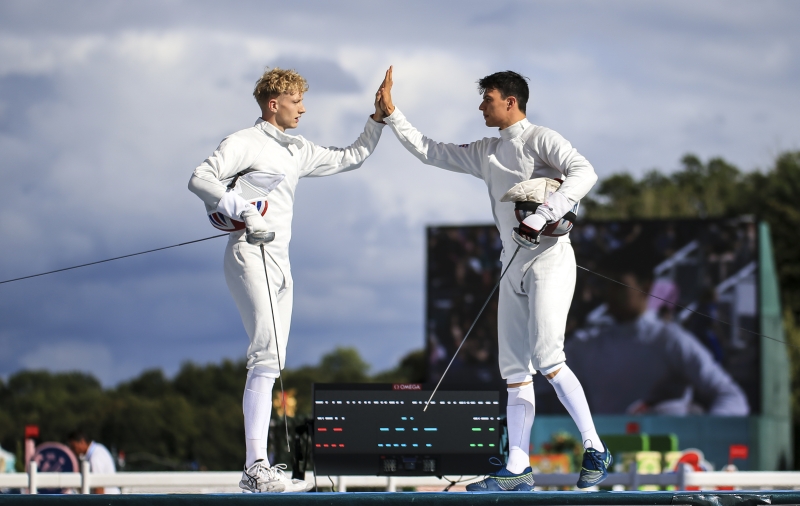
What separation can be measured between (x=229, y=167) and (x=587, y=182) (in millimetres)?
1760

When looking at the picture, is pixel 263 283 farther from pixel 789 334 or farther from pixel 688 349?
pixel 789 334

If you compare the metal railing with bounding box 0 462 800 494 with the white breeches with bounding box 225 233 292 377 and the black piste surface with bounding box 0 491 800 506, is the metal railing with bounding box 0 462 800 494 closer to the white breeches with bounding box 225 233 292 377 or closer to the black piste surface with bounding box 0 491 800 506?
the white breeches with bounding box 225 233 292 377

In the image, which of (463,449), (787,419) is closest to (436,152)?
(463,449)

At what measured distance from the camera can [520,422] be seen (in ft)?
17.7

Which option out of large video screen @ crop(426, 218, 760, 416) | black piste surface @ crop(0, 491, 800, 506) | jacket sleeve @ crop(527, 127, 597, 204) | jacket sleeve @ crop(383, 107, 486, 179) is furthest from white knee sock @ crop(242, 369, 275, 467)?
large video screen @ crop(426, 218, 760, 416)

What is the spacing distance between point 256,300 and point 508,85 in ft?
5.52

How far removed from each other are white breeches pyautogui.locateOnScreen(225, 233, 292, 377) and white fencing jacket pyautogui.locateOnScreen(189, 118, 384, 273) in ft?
0.27

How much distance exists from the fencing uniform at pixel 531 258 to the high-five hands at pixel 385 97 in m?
0.52

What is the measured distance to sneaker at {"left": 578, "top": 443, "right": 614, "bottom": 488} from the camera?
203 inches

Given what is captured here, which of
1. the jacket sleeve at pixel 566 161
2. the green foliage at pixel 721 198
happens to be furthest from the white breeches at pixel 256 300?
the green foliage at pixel 721 198

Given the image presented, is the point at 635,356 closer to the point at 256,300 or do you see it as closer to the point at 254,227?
the point at 256,300

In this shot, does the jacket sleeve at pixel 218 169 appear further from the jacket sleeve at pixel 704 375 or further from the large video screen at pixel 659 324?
the jacket sleeve at pixel 704 375

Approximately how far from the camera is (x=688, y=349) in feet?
87.7

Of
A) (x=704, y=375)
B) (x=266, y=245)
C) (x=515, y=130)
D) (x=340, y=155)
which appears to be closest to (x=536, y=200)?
(x=515, y=130)
